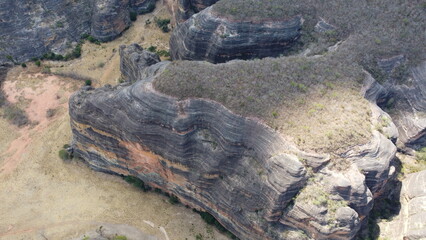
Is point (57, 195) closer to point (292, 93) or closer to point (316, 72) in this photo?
point (292, 93)

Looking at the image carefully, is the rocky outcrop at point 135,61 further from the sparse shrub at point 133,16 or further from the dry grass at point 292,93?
the sparse shrub at point 133,16

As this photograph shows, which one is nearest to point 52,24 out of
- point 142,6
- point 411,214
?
point 142,6

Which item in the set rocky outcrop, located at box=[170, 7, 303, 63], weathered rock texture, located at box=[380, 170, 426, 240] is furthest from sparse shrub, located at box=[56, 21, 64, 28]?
weathered rock texture, located at box=[380, 170, 426, 240]

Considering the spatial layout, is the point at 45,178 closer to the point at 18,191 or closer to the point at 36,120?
the point at 18,191

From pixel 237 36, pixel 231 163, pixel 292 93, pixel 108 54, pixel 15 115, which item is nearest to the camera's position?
pixel 231 163

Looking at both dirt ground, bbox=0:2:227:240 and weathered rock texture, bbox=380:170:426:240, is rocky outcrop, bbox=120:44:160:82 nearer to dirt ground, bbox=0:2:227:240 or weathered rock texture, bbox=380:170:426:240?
dirt ground, bbox=0:2:227:240

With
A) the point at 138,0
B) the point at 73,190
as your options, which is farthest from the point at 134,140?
the point at 138,0

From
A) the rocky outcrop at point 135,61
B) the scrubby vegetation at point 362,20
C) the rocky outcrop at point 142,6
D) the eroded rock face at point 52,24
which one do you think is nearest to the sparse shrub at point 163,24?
the rocky outcrop at point 142,6

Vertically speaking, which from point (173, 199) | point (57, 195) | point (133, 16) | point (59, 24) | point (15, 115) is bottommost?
point (173, 199)
